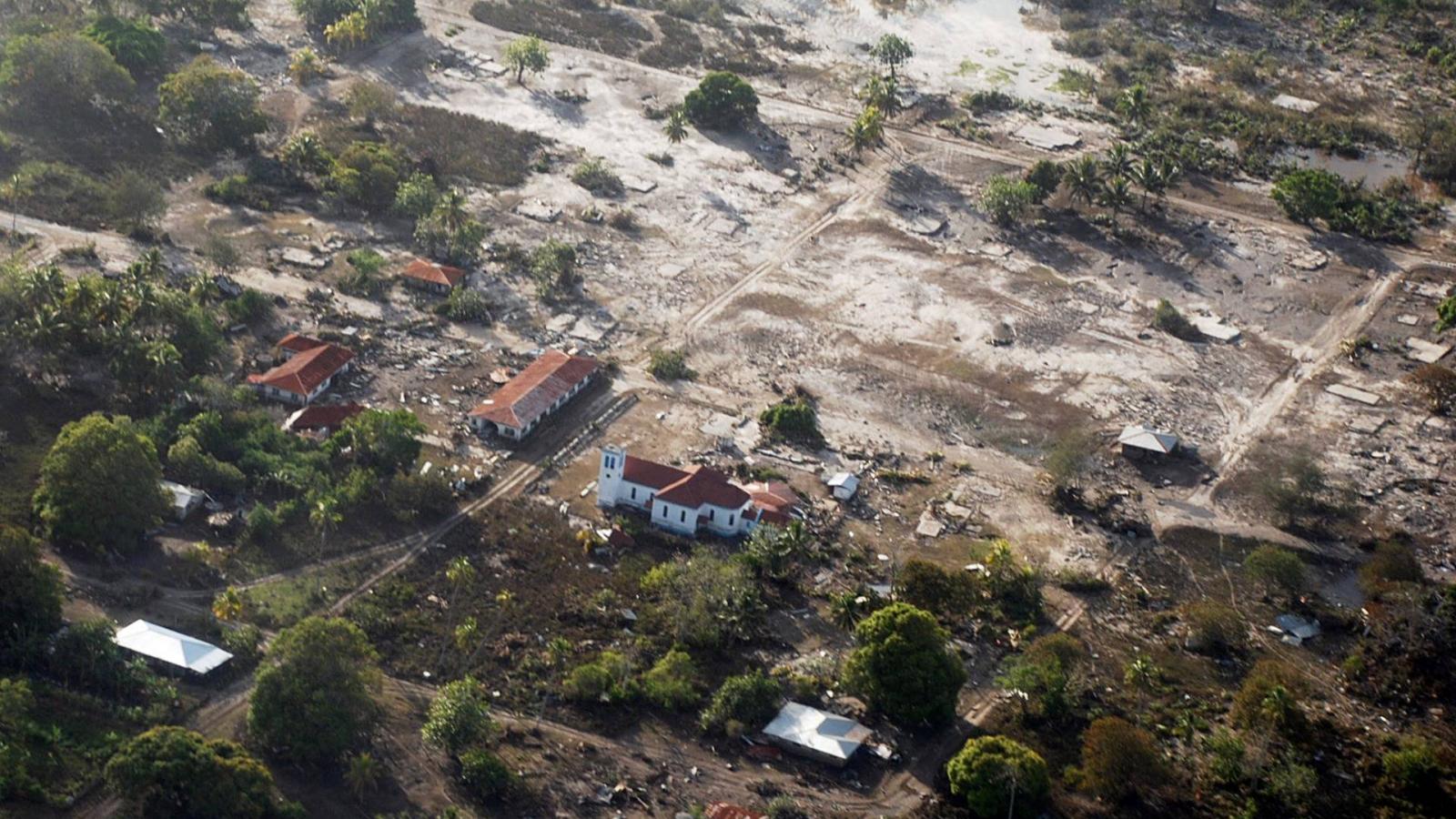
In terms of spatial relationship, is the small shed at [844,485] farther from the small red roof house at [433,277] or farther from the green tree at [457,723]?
the small red roof house at [433,277]

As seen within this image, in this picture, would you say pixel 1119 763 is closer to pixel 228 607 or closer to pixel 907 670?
pixel 907 670

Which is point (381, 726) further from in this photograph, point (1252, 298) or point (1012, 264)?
point (1252, 298)

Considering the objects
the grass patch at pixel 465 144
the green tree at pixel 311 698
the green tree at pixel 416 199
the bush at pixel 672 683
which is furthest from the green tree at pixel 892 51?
the green tree at pixel 311 698

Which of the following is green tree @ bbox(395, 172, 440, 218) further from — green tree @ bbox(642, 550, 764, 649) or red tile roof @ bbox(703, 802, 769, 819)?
red tile roof @ bbox(703, 802, 769, 819)

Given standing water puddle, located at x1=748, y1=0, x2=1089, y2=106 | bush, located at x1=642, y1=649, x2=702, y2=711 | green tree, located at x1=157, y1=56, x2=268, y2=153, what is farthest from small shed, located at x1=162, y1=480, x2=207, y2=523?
standing water puddle, located at x1=748, y1=0, x2=1089, y2=106

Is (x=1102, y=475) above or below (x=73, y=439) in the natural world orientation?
below

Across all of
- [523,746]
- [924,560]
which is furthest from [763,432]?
[523,746]

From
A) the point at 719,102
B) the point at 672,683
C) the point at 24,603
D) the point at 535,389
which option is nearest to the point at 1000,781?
the point at 672,683
